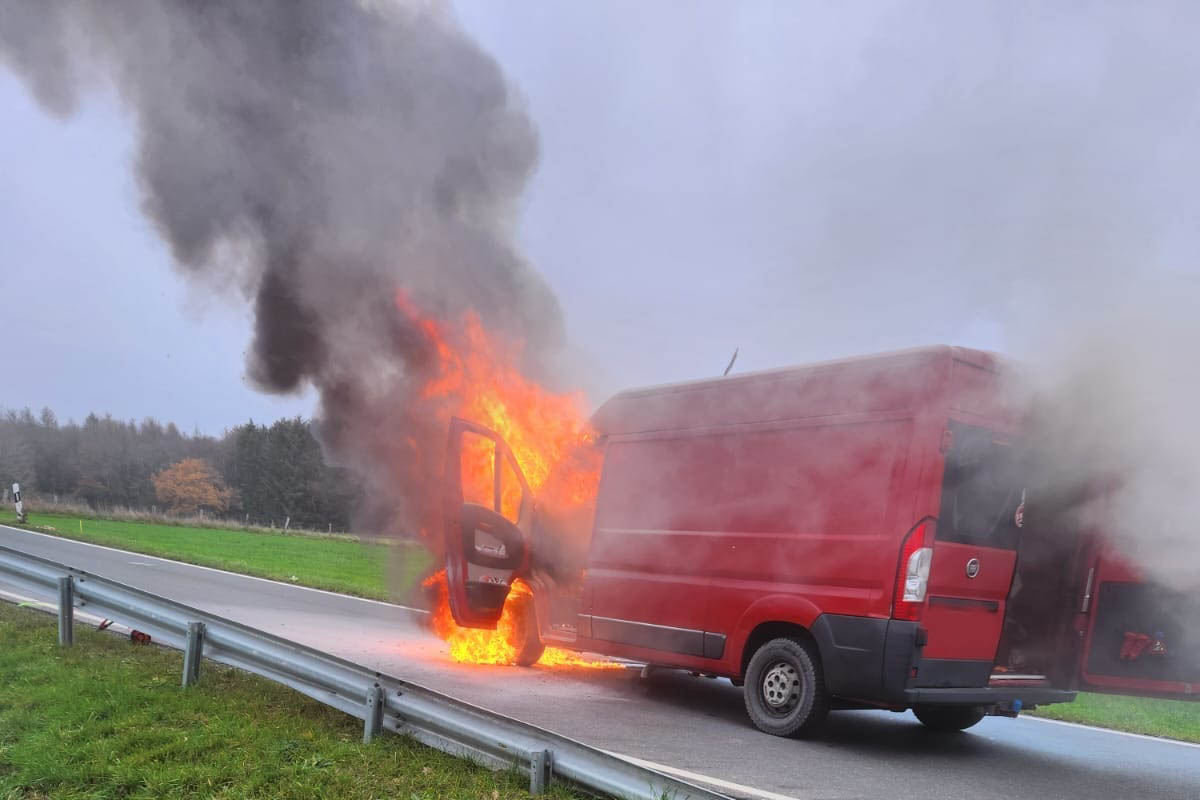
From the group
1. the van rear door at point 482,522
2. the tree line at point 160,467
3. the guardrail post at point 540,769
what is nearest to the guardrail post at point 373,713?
the guardrail post at point 540,769

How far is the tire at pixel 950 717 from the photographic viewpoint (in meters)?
6.85

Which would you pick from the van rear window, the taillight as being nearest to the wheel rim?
the taillight

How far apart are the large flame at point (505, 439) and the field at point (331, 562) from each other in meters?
1.05

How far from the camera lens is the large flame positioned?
8.37 m

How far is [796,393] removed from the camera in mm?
6512

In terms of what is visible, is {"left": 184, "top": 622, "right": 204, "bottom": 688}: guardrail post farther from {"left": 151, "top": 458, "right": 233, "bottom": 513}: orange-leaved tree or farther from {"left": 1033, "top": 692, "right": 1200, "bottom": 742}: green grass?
{"left": 151, "top": 458, "right": 233, "bottom": 513}: orange-leaved tree

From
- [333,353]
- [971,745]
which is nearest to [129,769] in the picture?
[971,745]

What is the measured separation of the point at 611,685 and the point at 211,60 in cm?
706

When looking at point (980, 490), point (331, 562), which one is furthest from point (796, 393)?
point (331, 562)

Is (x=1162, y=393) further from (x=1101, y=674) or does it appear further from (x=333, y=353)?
(x=333, y=353)

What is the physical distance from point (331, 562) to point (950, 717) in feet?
60.9

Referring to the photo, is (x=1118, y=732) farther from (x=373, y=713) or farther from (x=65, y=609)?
(x=65, y=609)

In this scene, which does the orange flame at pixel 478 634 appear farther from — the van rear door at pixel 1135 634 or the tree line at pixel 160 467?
the tree line at pixel 160 467

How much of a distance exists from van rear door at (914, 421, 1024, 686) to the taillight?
7 centimetres
